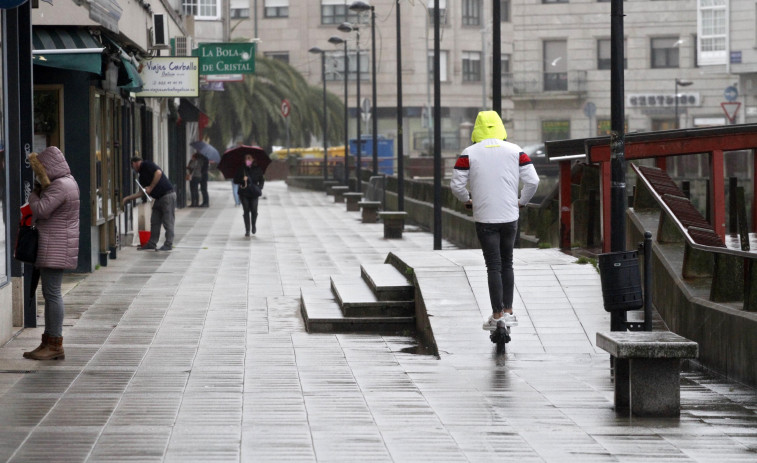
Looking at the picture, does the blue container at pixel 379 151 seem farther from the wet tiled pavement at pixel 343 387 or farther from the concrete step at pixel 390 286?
the concrete step at pixel 390 286

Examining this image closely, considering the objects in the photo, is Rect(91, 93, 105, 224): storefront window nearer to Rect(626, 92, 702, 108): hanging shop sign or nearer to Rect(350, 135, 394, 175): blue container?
Rect(350, 135, 394, 175): blue container

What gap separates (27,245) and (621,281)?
4.12 metres

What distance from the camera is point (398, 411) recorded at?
26.6ft

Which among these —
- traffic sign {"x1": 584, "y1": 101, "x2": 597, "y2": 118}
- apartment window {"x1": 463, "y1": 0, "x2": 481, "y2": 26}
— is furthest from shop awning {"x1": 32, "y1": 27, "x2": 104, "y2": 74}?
apartment window {"x1": 463, "y1": 0, "x2": 481, "y2": 26}

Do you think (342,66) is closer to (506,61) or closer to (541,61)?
(506,61)

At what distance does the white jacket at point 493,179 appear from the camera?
34.7 feet

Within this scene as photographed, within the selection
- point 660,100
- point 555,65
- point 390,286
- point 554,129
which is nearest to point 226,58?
point 390,286

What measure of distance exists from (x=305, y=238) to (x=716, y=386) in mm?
17054

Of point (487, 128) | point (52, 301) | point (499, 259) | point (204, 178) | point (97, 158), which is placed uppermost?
point (487, 128)

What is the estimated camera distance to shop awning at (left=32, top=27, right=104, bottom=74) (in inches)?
567

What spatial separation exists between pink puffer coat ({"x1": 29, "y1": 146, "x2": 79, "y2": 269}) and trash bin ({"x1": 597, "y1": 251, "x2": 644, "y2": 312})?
3.75 m

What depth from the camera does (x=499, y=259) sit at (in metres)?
10.6

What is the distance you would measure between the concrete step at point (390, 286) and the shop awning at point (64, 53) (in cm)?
355

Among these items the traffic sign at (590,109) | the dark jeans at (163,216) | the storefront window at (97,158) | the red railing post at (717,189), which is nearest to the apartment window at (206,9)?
the dark jeans at (163,216)
